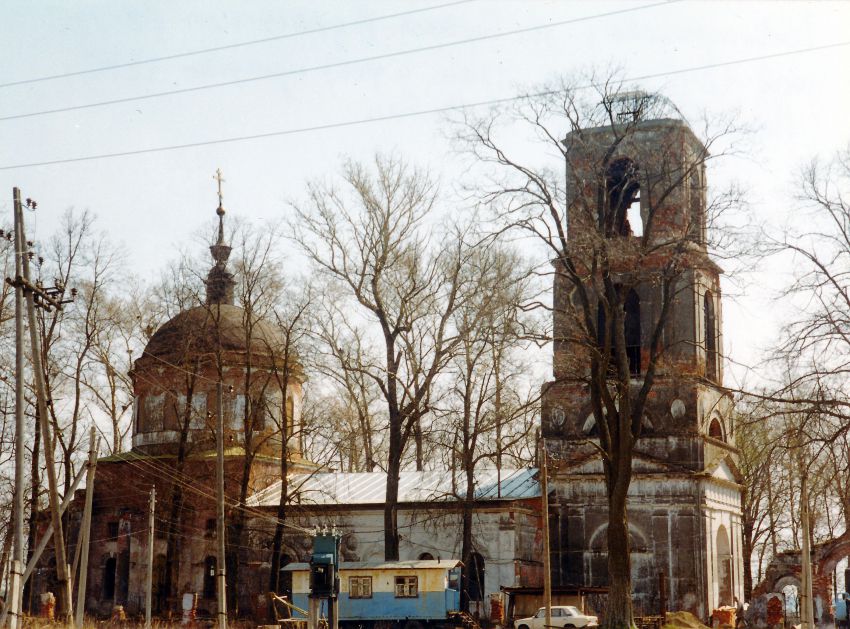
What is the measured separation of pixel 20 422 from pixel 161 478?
760 inches

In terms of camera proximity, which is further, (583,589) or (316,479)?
(316,479)

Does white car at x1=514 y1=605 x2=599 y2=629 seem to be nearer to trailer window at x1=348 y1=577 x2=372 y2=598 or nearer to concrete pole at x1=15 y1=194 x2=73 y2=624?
trailer window at x1=348 y1=577 x2=372 y2=598

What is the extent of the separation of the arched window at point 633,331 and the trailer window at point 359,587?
33.4 ft

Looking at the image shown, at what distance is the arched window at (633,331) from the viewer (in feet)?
118

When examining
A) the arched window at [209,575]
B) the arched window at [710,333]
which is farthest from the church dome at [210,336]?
the arched window at [710,333]

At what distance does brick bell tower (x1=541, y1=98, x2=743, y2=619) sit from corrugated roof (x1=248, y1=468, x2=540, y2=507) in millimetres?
2246

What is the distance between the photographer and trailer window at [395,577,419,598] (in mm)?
32969

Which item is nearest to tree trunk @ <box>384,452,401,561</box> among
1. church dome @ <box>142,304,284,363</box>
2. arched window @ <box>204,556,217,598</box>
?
church dome @ <box>142,304,284,363</box>

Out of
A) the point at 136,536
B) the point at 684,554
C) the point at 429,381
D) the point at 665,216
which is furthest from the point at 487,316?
the point at 136,536

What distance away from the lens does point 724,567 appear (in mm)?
36250

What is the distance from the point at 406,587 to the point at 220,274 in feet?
53.0

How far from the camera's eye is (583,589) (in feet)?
103

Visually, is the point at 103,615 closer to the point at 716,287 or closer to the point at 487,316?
the point at 487,316

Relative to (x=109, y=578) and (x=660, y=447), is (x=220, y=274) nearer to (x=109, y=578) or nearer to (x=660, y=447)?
(x=109, y=578)
